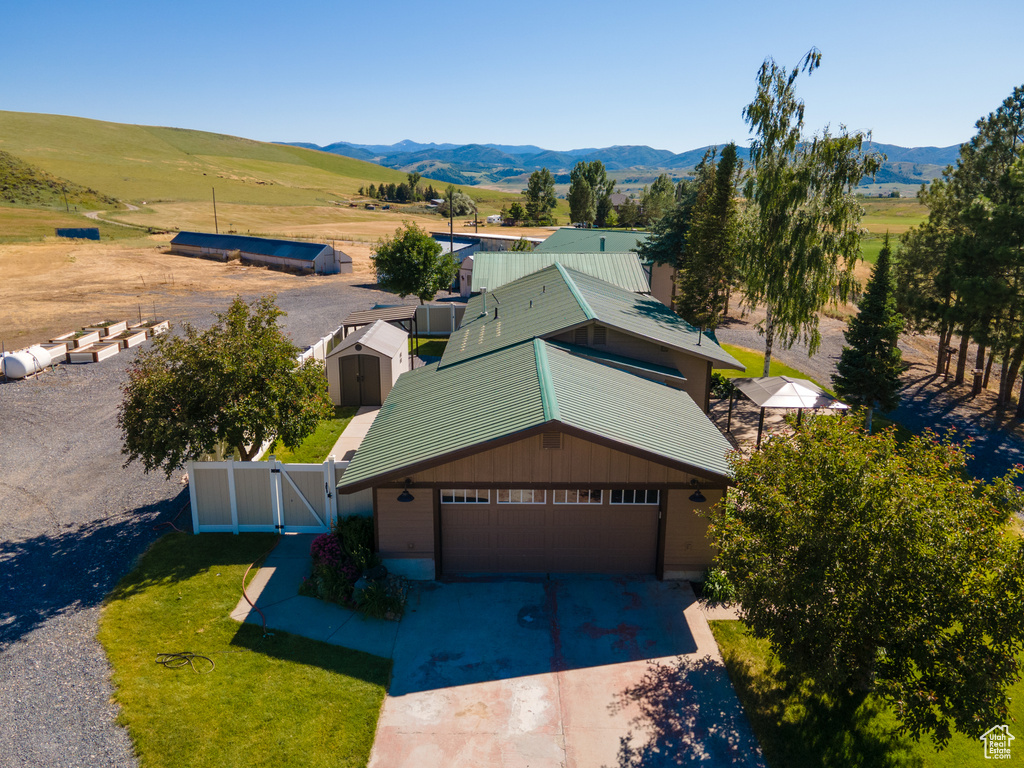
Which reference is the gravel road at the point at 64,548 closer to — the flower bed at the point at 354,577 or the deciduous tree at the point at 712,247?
the flower bed at the point at 354,577

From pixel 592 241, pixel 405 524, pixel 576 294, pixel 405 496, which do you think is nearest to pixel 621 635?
pixel 405 524

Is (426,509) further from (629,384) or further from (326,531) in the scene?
(629,384)

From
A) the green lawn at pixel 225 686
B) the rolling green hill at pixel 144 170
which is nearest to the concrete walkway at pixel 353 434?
the green lawn at pixel 225 686

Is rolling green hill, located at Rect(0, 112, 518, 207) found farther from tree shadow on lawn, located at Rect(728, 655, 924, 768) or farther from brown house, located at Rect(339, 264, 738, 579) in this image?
tree shadow on lawn, located at Rect(728, 655, 924, 768)

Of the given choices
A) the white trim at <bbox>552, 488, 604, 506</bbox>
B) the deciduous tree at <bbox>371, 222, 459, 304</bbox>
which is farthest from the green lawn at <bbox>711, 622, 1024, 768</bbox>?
the deciduous tree at <bbox>371, 222, 459, 304</bbox>

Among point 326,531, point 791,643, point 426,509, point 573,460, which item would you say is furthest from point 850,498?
point 326,531
